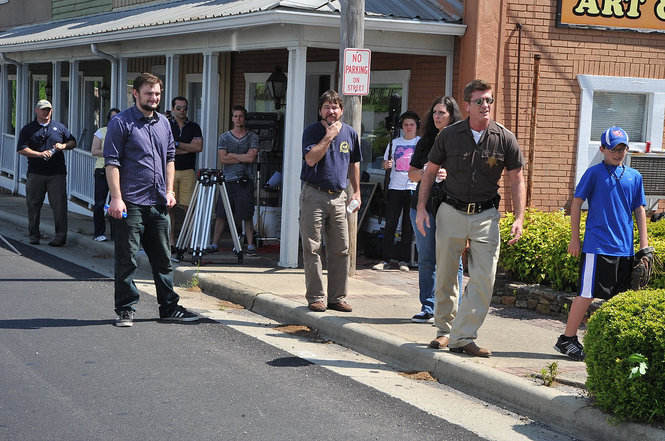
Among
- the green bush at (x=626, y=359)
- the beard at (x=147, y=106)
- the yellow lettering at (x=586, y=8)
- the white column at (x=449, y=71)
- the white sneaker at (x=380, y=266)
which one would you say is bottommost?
the white sneaker at (x=380, y=266)

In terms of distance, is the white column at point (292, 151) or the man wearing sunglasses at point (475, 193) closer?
the man wearing sunglasses at point (475, 193)

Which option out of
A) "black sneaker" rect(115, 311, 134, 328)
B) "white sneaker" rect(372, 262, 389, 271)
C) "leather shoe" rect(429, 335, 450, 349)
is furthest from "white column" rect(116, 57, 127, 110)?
"leather shoe" rect(429, 335, 450, 349)

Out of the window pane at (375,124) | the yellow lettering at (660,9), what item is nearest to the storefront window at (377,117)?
the window pane at (375,124)

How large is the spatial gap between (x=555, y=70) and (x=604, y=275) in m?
5.21

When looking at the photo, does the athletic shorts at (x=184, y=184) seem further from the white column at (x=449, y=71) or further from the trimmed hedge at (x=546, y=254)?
the trimmed hedge at (x=546, y=254)

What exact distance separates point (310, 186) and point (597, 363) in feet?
11.6

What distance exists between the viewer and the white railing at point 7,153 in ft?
68.7

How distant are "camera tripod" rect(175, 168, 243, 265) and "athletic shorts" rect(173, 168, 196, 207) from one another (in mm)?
871

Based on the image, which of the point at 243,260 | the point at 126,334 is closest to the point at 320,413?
the point at 126,334

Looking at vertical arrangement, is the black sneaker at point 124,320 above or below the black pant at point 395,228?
below

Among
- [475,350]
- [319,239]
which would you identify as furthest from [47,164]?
[475,350]

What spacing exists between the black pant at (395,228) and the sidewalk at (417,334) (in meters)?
0.38

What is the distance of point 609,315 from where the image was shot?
5.63m

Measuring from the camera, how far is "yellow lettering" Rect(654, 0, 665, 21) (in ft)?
38.4
